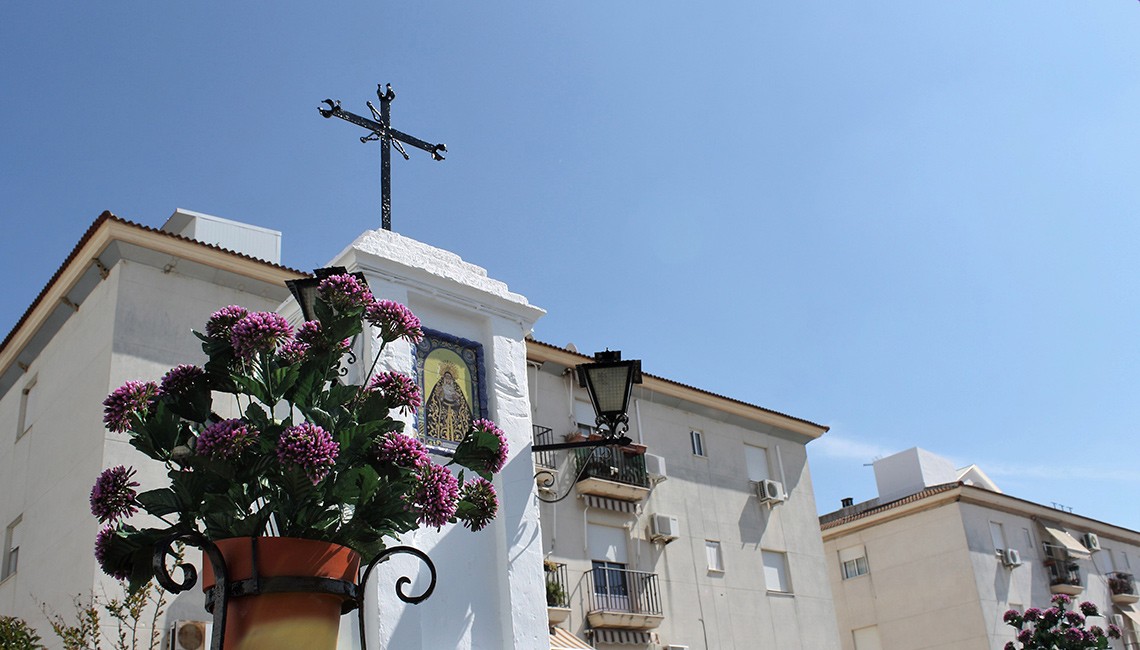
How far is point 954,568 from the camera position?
28641 millimetres

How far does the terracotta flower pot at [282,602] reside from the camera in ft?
12.1

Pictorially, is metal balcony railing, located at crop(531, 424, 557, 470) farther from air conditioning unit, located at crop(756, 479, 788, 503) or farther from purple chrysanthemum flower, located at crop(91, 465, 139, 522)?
purple chrysanthemum flower, located at crop(91, 465, 139, 522)

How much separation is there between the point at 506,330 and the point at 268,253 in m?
11.4

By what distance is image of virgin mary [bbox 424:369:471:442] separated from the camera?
7482mm

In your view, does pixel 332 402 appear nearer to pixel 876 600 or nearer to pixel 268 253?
pixel 268 253

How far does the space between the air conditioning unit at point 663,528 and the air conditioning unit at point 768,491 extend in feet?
10.9

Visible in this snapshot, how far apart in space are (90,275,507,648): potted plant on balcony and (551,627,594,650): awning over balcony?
11.3 meters

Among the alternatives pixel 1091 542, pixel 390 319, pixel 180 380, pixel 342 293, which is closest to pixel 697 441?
pixel 1091 542

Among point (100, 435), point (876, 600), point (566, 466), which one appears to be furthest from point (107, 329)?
point (876, 600)

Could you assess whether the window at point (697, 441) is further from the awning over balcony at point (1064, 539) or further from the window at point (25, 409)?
the awning over balcony at point (1064, 539)

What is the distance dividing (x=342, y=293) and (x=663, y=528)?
17458 millimetres

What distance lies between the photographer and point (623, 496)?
68.6 ft

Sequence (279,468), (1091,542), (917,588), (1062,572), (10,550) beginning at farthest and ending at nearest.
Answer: (1091,542) < (1062,572) < (917,588) < (10,550) < (279,468)

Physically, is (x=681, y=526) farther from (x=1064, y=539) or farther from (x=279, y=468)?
(x=279, y=468)
